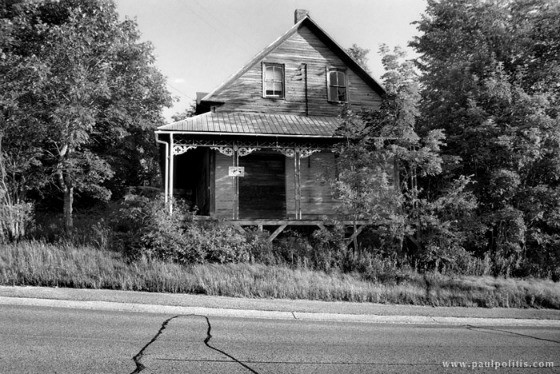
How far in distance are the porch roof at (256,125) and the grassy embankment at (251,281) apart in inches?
186

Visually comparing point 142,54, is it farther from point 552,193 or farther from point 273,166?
point 552,193

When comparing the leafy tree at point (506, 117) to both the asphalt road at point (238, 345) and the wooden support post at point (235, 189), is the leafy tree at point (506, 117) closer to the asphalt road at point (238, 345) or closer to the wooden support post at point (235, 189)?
the asphalt road at point (238, 345)

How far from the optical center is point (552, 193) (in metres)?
13.3

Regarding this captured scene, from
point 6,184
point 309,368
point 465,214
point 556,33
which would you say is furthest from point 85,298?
point 556,33

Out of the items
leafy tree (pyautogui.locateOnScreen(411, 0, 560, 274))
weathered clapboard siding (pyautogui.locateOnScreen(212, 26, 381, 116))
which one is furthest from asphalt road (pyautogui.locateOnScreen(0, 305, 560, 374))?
weathered clapboard siding (pyautogui.locateOnScreen(212, 26, 381, 116))

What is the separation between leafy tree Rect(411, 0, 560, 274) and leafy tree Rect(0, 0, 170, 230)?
11.1 m

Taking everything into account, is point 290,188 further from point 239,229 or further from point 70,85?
point 70,85

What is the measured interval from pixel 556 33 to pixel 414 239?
899 cm

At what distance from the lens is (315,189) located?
55.7 feet

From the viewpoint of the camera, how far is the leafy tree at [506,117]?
1339cm

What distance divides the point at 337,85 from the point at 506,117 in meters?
6.85

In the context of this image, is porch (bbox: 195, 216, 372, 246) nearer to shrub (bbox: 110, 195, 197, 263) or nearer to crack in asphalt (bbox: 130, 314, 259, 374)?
shrub (bbox: 110, 195, 197, 263)

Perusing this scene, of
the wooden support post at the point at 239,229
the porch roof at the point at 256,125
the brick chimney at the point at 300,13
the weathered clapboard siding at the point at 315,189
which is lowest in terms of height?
the wooden support post at the point at 239,229

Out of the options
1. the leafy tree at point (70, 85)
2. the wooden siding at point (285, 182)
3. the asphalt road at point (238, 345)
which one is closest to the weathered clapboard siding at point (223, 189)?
the wooden siding at point (285, 182)
